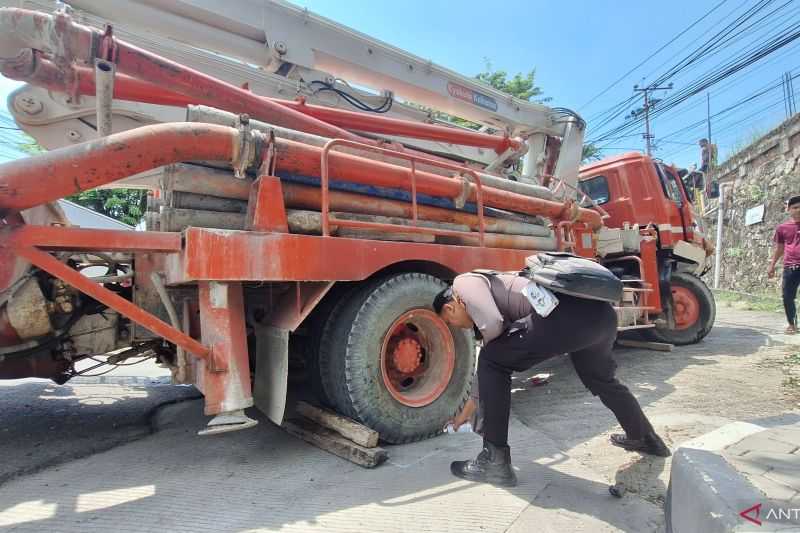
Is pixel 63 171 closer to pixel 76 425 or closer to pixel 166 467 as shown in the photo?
pixel 166 467

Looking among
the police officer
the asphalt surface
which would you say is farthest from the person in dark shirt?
the asphalt surface

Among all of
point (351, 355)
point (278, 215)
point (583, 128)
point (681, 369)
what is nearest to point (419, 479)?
point (351, 355)

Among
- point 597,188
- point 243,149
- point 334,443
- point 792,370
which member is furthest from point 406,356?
point 597,188

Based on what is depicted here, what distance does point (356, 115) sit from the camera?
4145 mm

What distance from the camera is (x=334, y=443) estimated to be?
9.04ft

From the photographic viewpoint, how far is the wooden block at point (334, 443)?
2.59 metres

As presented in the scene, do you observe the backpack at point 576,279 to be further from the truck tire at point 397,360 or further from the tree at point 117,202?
the tree at point 117,202

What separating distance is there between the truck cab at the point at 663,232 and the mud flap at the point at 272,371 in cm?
477

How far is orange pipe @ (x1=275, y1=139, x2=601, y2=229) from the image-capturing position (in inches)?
110

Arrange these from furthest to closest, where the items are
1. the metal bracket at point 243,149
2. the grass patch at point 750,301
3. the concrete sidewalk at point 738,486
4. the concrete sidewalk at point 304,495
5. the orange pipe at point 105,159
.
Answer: the grass patch at point 750,301 → the metal bracket at point 243,149 → the orange pipe at point 105,159 → the concrete sidewalk at point 304,495 → the concrete sidewalk at point 738,486

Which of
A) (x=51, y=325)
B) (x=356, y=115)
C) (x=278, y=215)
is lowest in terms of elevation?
(x=51, y=325)

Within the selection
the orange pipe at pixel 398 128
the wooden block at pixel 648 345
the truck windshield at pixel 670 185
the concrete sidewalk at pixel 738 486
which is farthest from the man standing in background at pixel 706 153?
the concrete sidewalk at pixel 738 486

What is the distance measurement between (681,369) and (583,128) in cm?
338

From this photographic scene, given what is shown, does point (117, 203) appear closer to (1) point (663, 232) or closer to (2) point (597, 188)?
(2) point (597, 188)
